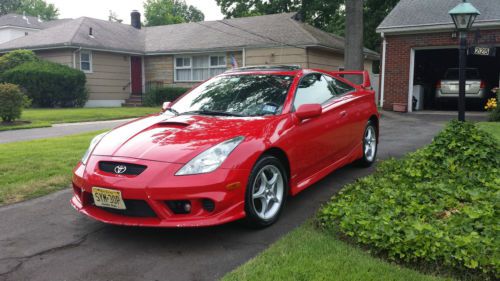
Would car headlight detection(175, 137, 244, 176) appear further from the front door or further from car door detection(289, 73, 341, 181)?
the front door

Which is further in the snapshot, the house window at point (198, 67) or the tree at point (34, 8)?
the tree at point (34, 8)

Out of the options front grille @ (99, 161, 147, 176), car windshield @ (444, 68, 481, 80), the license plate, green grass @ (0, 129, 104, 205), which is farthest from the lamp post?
car windshield @ (444, 68, 481, 80)

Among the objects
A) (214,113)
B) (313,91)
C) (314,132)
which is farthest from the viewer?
(313,91)

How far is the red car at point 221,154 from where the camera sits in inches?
143

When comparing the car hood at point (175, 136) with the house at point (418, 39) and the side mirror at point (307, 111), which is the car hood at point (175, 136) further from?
the house at point (418, 39)

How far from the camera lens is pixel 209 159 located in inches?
148

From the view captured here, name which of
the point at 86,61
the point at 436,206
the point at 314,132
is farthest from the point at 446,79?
the point at 86,61

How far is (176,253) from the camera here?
143 inches

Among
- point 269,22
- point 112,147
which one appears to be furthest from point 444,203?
point 269,22

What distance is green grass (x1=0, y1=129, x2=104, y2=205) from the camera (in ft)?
18.1

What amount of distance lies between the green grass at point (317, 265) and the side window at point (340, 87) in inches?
105

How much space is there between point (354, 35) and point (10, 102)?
1044cm

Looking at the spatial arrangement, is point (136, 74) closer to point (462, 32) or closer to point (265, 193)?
point (462, 32)

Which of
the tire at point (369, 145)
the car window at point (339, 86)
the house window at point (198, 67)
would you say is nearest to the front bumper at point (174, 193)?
the car window at point (339, 86)
